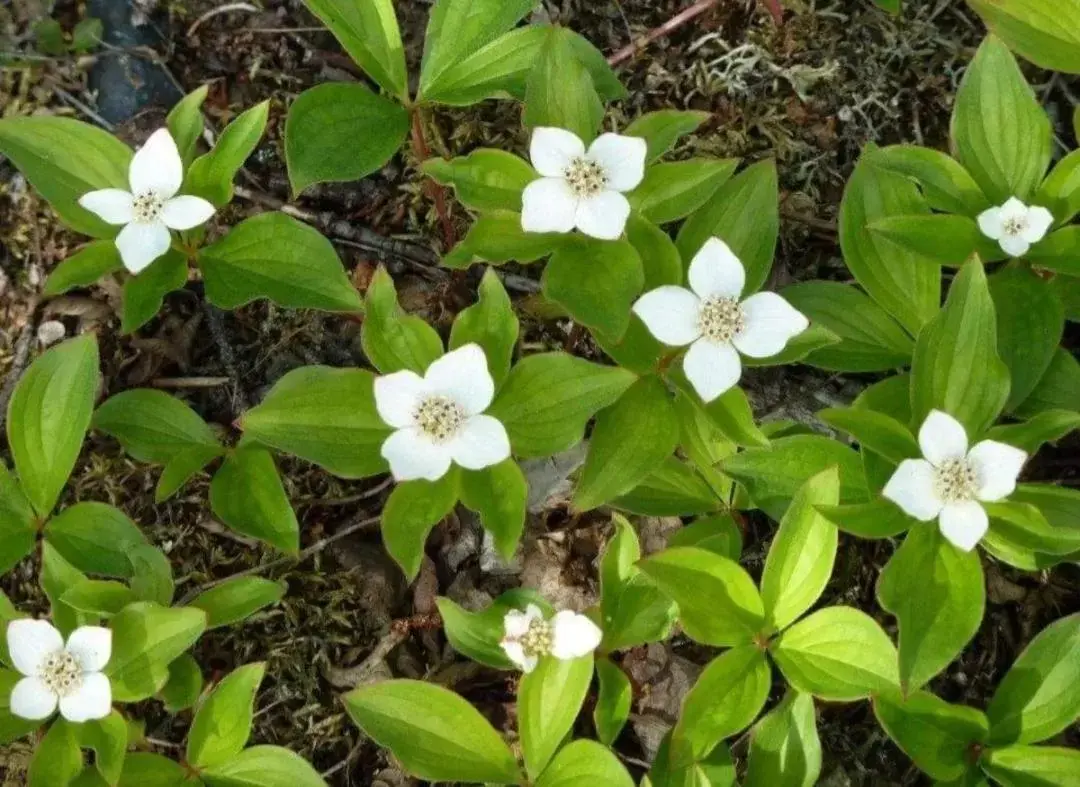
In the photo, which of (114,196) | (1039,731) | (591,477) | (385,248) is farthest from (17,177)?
(1039,731)

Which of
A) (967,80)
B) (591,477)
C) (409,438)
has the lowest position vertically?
(591,477)

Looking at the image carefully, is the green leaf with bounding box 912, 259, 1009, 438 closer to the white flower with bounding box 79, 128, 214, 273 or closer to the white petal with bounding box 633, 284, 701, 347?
the white petal with bounding box 633, 284, 701, 347

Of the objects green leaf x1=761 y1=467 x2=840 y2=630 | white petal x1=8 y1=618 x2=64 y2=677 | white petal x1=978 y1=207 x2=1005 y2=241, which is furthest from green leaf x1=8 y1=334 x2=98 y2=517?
white petal x1=978 y1=207 x2=1005 y2=241

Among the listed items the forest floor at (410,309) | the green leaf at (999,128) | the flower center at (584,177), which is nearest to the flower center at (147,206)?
the forest floor at (410,309)

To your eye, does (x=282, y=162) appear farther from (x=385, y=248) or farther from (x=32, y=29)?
(x=32, y=29)

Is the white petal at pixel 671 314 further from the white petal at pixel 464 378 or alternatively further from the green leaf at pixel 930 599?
the green leaf at pixel 930 599

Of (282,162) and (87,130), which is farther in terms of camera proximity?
(282,162)
